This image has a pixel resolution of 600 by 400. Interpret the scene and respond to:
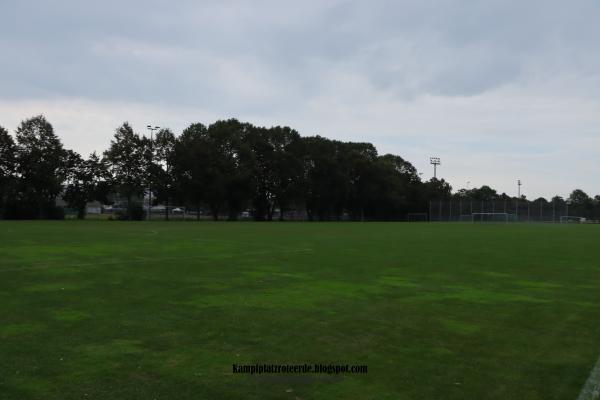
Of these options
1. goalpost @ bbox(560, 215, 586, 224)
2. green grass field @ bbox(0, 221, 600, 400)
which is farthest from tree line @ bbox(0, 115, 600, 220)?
green grass field @ bbox(0, 221, 600, 400)

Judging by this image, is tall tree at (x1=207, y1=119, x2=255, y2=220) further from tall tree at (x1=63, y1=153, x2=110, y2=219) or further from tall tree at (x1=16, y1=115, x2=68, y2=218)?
tall tree at (x1=16, y1=115, x2=68, y2=218)

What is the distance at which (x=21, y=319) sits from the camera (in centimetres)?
705

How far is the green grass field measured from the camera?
186 inches

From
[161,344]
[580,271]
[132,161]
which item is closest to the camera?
[161,344]

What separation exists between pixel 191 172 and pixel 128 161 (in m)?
8.72

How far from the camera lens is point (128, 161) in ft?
244

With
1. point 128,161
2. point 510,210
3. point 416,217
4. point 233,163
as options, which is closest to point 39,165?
point 128,161

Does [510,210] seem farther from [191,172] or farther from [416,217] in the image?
[191,172]

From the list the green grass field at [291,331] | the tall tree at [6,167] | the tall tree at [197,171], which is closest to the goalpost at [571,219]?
the tall tree at [197,171]

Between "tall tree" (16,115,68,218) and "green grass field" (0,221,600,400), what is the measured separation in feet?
203

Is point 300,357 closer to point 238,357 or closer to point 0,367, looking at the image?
point 238,357

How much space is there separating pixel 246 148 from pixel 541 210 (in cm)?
5594

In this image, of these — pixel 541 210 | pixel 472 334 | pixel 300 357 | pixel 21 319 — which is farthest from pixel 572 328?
pixel 541 210

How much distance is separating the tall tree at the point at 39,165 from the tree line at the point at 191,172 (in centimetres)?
12
